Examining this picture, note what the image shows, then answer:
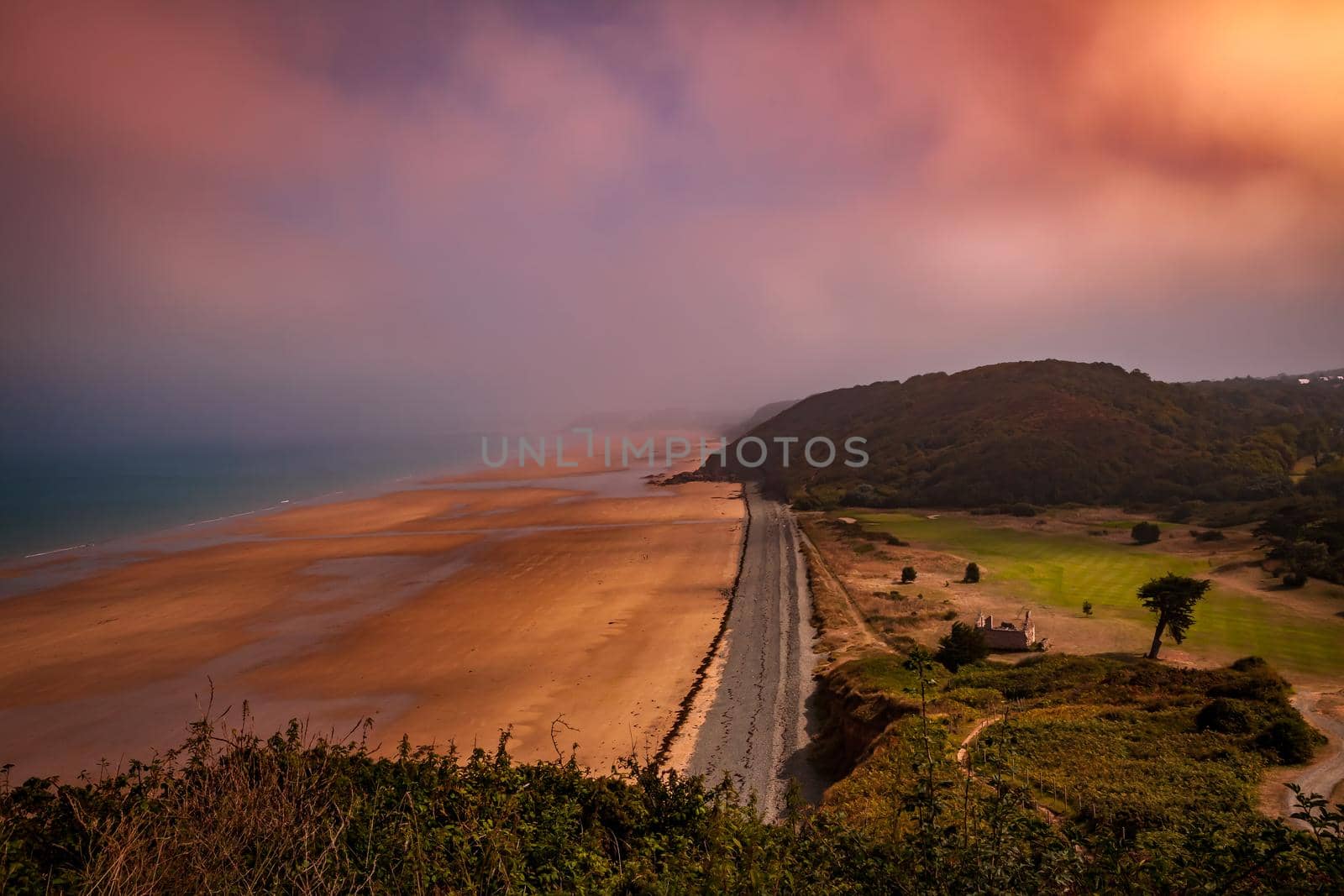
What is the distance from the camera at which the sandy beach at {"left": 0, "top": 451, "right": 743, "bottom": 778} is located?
21422mm

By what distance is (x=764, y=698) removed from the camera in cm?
2255

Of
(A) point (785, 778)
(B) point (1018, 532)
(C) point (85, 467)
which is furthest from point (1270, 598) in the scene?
(C) point (85, 467)

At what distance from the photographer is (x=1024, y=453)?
75.4 metres

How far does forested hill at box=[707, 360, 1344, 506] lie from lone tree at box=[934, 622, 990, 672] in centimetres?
5130

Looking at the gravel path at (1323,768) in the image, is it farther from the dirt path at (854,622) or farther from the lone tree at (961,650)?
the dirt path at (854,622)

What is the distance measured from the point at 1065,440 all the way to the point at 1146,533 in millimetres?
35085

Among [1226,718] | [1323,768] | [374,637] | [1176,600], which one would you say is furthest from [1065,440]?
[374,637]

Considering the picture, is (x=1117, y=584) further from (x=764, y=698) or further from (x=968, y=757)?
(x=968, y=757)

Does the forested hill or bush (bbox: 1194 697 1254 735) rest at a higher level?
the forested hill

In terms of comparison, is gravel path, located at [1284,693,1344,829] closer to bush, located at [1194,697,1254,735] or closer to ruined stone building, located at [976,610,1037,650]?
bush, located at [1194,697,1254,735]

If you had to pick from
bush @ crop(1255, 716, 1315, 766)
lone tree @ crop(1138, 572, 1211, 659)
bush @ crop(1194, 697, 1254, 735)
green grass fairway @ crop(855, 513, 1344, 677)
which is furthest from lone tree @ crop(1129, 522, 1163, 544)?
bush @ crop(1255, 716, 1315, 766)

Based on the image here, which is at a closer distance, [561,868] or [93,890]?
[93,890]

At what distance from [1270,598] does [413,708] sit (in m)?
41.3

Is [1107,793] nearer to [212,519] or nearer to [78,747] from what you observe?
[78,747]
